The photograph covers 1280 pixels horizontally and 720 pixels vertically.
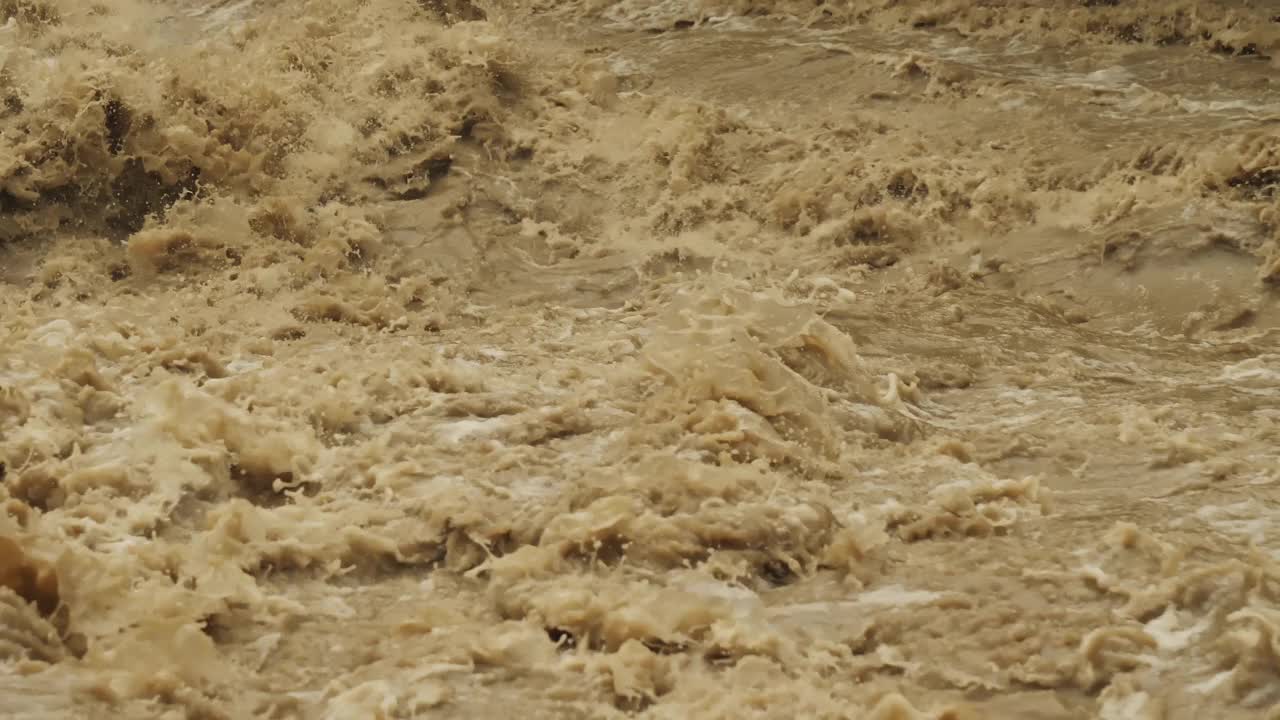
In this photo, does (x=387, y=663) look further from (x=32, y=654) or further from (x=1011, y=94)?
(x=1011, y=94)

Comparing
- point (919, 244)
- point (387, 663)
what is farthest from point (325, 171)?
point (387, 663)

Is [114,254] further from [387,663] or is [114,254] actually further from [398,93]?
[387,663]

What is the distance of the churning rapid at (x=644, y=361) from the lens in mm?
2703

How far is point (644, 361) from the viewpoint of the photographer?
171 inches

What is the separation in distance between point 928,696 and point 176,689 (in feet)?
5.37

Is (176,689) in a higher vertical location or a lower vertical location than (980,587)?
higher

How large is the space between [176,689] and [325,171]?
4786 millimetres

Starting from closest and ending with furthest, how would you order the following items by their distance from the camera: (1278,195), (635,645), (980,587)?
(635,645) → (980,587) → (1278,195)

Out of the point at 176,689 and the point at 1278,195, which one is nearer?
the point at 176,689

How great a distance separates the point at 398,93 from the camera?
746cm

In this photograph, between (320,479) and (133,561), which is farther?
(320,479)

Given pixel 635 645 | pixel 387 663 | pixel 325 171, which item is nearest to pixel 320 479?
pixel 387 663

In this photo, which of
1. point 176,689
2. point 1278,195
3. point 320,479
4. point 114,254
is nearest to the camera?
point 176,689

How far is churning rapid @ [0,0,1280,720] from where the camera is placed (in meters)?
2.70
